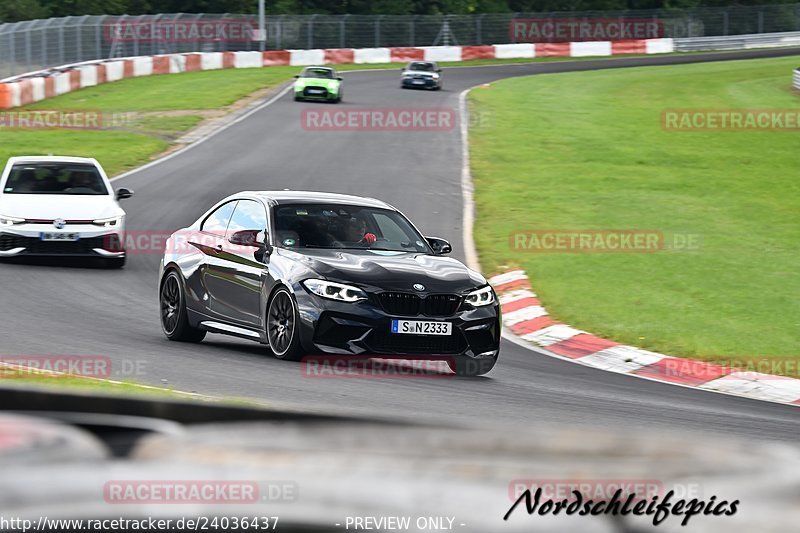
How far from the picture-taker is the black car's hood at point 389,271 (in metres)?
10.8

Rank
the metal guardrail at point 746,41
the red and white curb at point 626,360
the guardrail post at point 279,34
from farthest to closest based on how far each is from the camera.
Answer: the metal guardrail at point 746,41 < the guardrail post at point 279,34 < the red and white curb at point 626,360

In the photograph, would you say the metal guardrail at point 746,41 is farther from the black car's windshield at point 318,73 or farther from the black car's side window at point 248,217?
the black car's side window at point 248,217

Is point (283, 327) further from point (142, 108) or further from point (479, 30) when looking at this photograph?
point (479, 30)

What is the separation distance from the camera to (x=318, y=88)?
44.3 meters

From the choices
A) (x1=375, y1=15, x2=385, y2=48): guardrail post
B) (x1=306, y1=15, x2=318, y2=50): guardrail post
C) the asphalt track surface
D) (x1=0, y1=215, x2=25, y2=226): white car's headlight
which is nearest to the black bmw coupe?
the asphalt track surface

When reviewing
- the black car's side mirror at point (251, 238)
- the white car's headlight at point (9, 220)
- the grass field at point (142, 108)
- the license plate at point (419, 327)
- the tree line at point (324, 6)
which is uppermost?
the tree line at point (324, 6)

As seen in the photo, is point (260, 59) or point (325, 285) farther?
point (260, 59)

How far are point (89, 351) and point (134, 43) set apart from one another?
48424 mm

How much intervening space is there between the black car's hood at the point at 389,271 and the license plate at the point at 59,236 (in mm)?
7207

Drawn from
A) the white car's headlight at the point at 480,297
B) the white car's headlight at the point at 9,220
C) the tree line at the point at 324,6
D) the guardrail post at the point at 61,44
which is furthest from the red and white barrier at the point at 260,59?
the white car's headlight at the point at 480,297

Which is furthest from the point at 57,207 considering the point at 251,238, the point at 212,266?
the point at 251,238

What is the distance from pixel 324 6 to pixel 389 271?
7700 cm

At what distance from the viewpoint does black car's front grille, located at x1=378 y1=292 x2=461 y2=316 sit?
35.2ft

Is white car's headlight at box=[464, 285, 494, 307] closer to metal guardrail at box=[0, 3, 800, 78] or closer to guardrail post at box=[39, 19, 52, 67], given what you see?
metal guardrail at box=[0, 3, 800, 78]
